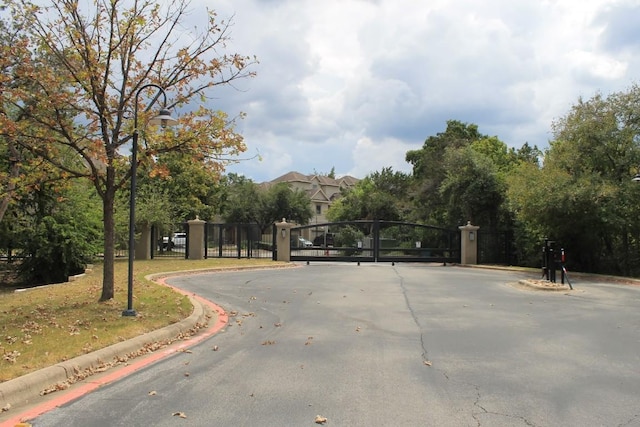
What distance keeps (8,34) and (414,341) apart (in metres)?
18.6

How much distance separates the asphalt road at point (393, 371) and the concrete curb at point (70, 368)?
22.6 inches

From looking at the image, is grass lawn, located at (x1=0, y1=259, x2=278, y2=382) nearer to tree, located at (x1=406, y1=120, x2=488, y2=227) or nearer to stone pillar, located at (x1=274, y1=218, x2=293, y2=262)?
stone pillar, located at (x1=274, y1=218, x2=293, y2=262)

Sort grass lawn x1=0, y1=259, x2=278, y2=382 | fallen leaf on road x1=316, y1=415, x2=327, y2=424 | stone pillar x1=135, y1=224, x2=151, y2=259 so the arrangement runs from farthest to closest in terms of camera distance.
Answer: stone pillar x1=135, y1=224, x2=151, y2=259, grass lawn x1=0, y1=259, x2=278, y2=382, fallen leaf on road x1=316, y1=415, x2=327, y2=424

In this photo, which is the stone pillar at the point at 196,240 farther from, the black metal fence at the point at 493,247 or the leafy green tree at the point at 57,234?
the black metal fence at the point at 493,247

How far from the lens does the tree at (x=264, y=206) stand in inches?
2313

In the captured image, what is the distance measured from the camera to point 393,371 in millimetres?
6574

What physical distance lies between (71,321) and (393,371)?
18.8ft

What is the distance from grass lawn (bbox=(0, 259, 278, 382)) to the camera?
265 inches

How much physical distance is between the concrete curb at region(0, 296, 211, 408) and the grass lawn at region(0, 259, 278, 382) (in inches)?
6.7

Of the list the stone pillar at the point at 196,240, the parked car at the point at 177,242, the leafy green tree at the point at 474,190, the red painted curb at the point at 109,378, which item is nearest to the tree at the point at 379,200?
the leafy green tree at the point at 474,190

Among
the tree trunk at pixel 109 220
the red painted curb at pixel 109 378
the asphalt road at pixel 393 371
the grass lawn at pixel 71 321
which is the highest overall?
the tree trunk at pixel 109 220

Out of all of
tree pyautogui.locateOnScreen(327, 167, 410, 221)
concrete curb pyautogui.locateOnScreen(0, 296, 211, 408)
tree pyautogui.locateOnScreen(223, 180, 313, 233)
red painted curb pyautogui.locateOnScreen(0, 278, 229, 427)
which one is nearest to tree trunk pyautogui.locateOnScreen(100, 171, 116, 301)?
concrete curb pyautogui.locateOnScreen(0, 296, 211, 408)

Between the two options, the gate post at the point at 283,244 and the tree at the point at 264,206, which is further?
the tree at the point at 264,206

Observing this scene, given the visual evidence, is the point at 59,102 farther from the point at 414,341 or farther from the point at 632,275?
the point at 632,275
